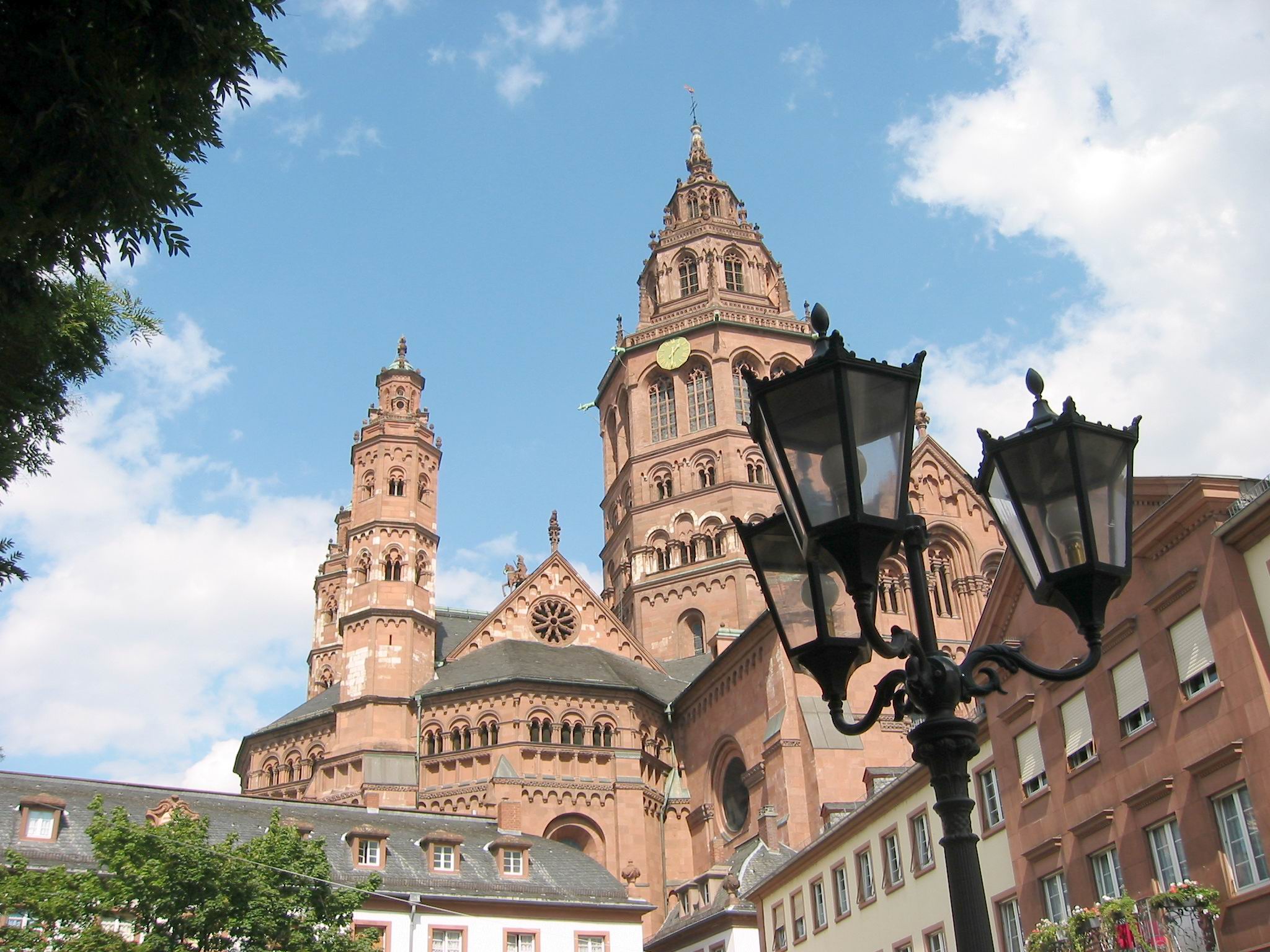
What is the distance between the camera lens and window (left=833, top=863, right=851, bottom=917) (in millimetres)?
27906

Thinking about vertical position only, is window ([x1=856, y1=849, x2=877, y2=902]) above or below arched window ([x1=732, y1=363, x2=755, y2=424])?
below

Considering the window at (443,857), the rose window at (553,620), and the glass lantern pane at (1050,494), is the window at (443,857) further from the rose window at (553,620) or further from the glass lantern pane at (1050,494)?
the glass lantern pane at (1050,494)

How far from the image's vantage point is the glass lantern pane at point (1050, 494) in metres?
6.67

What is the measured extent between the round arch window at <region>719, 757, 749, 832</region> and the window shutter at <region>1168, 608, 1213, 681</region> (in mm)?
27711

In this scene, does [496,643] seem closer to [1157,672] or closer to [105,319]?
[1157,672]

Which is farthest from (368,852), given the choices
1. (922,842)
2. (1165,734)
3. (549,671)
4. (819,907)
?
(1165,734)

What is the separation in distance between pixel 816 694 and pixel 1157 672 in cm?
2378

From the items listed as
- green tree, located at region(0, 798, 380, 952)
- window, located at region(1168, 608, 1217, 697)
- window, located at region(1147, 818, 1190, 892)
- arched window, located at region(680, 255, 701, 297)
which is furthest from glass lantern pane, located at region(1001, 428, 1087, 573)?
arched window, located at region(680, 255, 701, 297)

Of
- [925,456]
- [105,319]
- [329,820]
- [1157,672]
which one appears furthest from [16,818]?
[925,456]

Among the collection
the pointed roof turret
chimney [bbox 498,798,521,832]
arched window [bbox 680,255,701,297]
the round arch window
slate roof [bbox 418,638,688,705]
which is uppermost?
the pointed roof turret

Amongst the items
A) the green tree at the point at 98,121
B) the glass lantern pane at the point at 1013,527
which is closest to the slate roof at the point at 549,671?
the green tree at the point at 98,121

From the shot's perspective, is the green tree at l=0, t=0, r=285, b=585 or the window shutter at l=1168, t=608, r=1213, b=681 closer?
the green tree at l=0, t=0, r=285, b=585

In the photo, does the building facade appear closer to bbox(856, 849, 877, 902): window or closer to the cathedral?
bbox(856, 849, 877, 902): window

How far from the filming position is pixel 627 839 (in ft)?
148
